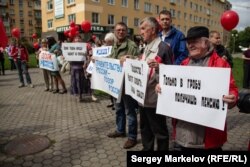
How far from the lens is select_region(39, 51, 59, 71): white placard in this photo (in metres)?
9.59

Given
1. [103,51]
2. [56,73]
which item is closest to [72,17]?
[56,73]

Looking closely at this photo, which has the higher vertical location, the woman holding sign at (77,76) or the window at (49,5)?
the window at (49,5)

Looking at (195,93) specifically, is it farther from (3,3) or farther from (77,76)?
(3,3)

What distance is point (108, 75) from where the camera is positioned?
5.15 metres

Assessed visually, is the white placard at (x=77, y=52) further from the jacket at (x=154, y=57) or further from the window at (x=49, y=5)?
the window at (x=49, y=5)

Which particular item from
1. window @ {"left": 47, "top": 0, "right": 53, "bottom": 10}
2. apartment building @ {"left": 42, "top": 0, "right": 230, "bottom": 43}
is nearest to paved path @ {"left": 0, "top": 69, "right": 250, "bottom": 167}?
apartment building @ {"left": 42, "top": 0, "right": 230, "bottom": 43}

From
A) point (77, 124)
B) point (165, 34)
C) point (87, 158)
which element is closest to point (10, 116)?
point (77, 124)

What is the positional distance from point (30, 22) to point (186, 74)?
85035 millimetres

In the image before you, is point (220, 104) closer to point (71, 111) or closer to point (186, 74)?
point (186, 74)

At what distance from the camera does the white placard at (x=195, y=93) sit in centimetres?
256

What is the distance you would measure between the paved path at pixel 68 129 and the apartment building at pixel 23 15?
73.1 m

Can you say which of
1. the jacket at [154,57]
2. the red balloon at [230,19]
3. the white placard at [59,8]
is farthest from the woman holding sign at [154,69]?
the white placard at [59,8]

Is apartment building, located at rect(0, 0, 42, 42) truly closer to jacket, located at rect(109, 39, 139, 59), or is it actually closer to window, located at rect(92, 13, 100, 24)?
window, located at rect(92, 13, 100, 24)

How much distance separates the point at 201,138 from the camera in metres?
2.83
